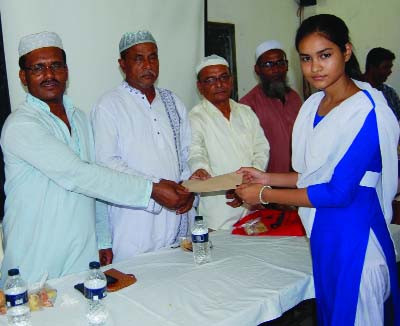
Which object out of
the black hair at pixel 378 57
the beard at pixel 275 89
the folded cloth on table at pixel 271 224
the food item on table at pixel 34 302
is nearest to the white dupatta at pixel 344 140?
the folded cloth on table at pixel 271 224

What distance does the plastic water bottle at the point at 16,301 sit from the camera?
1.57m

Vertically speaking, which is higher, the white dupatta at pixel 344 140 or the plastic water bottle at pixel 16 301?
the white dupatta at pixel 344 140

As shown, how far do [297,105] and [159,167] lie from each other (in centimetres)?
A: 191

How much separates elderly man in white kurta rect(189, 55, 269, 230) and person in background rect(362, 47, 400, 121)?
2.83 meters

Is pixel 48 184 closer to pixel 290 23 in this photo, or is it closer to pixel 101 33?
pixel 101 33

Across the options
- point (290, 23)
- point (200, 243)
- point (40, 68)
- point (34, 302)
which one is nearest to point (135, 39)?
point (40, 68)

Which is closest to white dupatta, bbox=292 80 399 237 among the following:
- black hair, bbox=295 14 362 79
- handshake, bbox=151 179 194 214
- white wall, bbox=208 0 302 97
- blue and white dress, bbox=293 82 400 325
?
blue and white dress, bbox=293 82 400 325

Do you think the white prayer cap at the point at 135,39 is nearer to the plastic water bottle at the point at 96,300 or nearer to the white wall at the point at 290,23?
the plastic water bottle at the point at 96,300

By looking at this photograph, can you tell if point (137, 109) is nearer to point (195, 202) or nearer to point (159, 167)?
point (159, 167)

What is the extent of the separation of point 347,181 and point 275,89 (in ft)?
7.84

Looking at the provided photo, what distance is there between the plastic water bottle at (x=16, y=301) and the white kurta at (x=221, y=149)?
1446mm

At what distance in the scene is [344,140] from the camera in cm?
171

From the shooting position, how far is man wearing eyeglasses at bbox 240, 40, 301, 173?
12.5ft

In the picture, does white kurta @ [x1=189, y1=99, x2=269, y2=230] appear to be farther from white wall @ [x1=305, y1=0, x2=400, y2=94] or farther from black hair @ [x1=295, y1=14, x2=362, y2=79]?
white wall @ [x1=305, y1=0, x2=400, y2=94]
